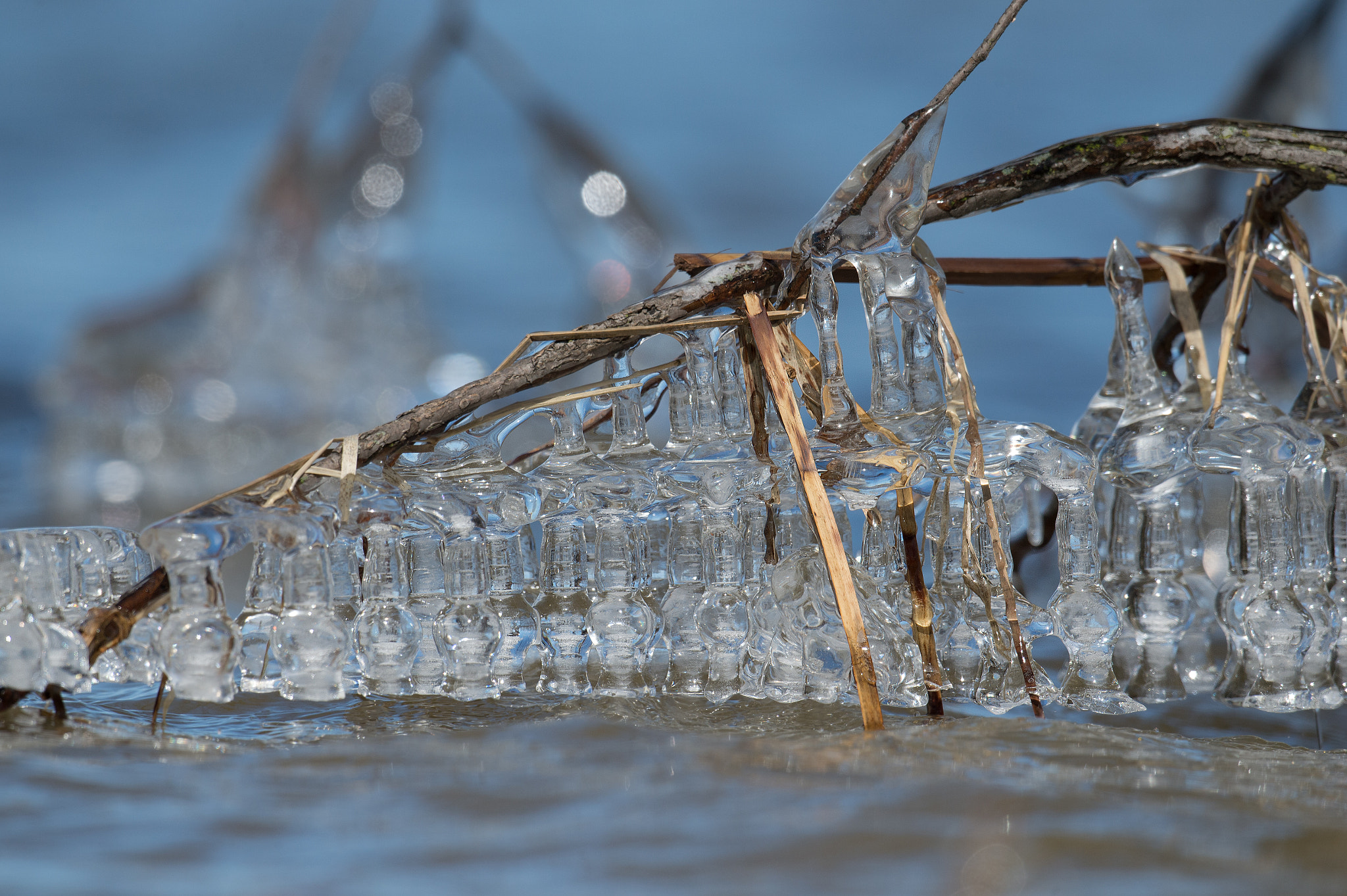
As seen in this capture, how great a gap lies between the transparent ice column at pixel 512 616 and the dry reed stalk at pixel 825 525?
0.21 metres

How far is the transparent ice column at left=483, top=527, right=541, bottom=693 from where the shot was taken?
2.42 feet

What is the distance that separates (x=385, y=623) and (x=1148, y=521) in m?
0.56

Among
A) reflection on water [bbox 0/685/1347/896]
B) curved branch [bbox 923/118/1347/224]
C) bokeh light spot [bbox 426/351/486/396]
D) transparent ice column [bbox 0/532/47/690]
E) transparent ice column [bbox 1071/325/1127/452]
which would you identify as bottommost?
reflection on water [bbox 0/685/1347/896]

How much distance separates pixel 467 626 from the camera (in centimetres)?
73

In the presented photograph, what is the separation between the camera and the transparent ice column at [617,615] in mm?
733

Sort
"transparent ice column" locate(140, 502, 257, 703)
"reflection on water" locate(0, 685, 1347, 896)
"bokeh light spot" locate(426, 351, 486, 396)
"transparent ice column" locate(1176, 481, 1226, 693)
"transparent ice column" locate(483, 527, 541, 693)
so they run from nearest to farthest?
"reflection on water" locate(0, 685, 1347, 896), "transparent ice column" locate(140, 502, 257, 703), "transparent ice column" locate(483, 527, 541, 693), "transparent ice column" locate(1176, 481, 1226, 693), "bokeh light spot" locate(426, 351, 486, 396)

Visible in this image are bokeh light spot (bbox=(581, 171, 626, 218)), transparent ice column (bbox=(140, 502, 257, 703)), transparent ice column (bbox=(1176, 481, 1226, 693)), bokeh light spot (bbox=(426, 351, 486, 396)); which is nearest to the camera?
transparent ice column (bbox=(140, 502, 257, 703))

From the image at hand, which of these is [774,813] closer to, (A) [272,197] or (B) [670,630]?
(B) [670,630]

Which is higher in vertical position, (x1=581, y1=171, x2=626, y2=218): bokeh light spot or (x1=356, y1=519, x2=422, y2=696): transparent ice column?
(x1=581, y1=171, x2=626, y2=218): bokeh light spot

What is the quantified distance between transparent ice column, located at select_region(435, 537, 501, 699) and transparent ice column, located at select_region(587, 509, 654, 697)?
70 millimetres

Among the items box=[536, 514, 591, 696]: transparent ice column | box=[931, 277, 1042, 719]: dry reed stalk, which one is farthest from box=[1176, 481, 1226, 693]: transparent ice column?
box=[536, 514, 591, 696]: transparent ice column

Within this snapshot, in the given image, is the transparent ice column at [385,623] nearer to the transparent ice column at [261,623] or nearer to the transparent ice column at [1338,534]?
the transparent ice column at [261,623]

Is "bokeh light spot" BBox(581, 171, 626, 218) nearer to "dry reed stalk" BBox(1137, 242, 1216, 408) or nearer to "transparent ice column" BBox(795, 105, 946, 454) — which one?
"dry reed stalk" BBox(1137, 242, 1216, 408)

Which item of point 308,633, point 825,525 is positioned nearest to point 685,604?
point 825,525
